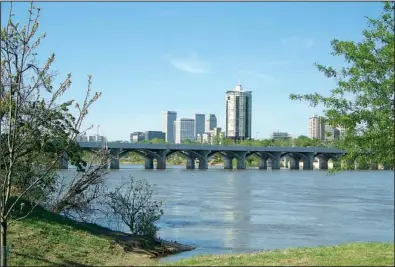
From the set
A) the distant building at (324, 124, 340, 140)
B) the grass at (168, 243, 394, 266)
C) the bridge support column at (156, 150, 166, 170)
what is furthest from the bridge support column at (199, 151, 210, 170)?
the grass at (168, 243, 394, 266)

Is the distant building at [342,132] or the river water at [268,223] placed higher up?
the distant building at [342,132]

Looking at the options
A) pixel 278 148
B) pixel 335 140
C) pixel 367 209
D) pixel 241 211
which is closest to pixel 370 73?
pixel 335 140

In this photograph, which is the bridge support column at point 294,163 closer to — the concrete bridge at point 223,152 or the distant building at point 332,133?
the concrete bridge at point 223,152

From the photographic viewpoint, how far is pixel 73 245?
54.8ft

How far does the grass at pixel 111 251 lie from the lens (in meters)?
12.2

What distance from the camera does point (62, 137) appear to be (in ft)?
74.3

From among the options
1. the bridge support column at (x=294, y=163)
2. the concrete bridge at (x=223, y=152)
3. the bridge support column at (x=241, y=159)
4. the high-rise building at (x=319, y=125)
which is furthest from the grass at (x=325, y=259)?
the bridge support column at (x=294, y=163)

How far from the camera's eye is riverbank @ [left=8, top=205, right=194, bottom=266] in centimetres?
1520

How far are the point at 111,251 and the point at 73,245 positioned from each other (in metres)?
1.27

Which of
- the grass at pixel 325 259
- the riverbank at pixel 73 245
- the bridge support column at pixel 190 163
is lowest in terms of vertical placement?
the riverbank at pixel 73 245

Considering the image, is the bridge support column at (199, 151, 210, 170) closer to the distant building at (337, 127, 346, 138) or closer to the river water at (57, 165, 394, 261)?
the river water at (57, 165, 394, 261)

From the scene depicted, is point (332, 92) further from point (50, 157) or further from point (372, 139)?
point (50, 157)

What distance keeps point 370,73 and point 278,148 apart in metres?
116

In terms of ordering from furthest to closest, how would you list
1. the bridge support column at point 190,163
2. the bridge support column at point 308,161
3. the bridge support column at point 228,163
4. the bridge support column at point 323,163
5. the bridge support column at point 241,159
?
the bridge support column at point 323,163
the bridge support column at point 228,163
the bridge support column at point 190,163
the bridge support column at point 308,161
the bridge support column at point 241,159
